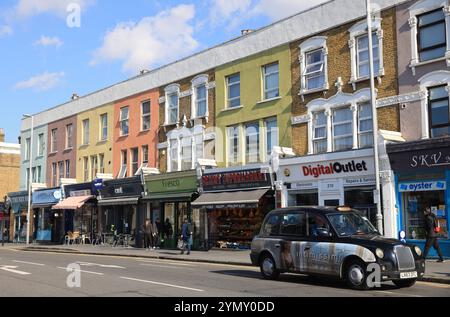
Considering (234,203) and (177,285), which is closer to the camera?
(177,285)

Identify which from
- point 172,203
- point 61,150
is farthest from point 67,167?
point 172,203

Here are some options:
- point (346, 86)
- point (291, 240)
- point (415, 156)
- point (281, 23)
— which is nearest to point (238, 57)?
point (281, 23)

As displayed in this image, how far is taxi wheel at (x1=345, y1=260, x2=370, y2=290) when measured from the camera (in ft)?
40.1

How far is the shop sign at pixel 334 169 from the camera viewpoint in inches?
843

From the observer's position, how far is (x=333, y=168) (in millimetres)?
22672

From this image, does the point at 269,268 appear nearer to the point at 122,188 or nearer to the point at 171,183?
the point at 171,183

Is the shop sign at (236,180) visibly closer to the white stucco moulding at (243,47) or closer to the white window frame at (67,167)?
the white stucco moulding at (243,47)

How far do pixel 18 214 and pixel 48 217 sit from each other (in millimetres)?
5828

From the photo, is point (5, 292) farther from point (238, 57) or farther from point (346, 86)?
point (238, 57)

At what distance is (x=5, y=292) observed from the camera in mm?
11852

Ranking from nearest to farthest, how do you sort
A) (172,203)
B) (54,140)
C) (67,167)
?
(172,203), (67,167), (54,140)

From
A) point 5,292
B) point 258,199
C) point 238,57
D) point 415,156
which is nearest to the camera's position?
point 5,292
